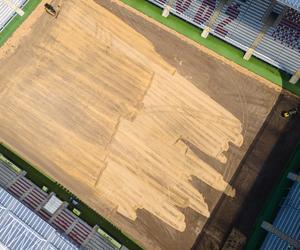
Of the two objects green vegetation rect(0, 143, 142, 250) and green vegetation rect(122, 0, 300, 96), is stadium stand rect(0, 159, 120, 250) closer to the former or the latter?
green vegetation rect(0, 143, 142, 250)

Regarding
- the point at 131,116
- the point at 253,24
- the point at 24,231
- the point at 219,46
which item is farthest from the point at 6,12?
the point at 253,24

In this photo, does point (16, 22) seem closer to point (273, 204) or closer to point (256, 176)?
point (256, 176)

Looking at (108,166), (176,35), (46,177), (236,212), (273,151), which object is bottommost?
(46,177)

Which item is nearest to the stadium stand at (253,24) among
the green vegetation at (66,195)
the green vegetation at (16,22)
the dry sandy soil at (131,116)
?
the dry sandy soil at (131,116)

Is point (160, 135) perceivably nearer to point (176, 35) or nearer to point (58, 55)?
point (176, 35)

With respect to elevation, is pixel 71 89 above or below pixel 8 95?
above

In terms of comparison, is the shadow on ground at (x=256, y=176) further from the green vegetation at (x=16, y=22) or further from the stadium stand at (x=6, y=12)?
the stadium stand at (x=6, y=12)

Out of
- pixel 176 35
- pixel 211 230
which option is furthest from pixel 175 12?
pixel 211 230
